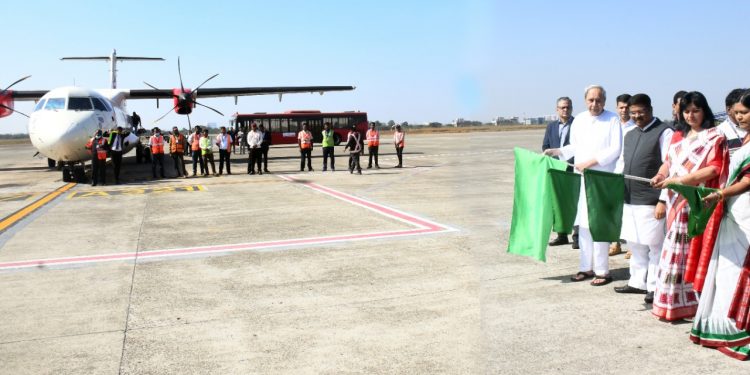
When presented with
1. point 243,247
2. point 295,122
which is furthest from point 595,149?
point 295,122

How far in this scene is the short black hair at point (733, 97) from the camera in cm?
423

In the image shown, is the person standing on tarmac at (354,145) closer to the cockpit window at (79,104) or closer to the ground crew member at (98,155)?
the ground crew member at (98,155)

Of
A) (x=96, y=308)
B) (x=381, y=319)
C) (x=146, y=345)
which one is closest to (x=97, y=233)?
(x=96, y=308)

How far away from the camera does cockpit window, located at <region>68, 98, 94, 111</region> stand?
18.3 m

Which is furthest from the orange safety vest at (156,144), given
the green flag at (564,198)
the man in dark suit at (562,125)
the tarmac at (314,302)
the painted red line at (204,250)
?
the green flag at (564,198)

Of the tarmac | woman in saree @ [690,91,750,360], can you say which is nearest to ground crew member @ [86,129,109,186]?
the tarmac

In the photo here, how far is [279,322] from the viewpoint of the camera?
4.57m

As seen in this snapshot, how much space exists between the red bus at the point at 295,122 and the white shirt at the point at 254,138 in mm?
20847

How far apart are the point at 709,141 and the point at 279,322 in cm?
349

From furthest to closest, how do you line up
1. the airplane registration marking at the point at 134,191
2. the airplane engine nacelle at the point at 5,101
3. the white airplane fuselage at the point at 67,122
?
the airplane engine nacelle at the point at 5,101 < the white airplane fuselage at the point at 67,122 < the airplane registration marking at the point at 134,191

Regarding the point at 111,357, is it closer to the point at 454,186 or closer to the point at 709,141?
the point at 709,141

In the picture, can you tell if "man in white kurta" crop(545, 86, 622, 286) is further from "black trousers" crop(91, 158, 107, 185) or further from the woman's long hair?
"black trousers" crop(91, 158, 107, 185)

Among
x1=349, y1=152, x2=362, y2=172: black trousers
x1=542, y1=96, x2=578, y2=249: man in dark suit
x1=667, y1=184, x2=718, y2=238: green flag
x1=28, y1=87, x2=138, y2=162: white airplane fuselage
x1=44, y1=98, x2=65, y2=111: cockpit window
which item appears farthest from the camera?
x1=349, y1=152, x2=362, y2=172: black trousers

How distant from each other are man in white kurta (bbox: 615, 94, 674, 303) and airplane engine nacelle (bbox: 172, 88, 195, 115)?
79.4 feet
